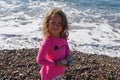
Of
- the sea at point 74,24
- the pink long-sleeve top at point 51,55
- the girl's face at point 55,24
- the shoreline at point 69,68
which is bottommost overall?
the sea at point 74,24

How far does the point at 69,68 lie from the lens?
6.96m

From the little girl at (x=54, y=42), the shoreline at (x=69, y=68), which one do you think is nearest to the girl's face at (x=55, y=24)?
the little girl at (x=54, y=42)

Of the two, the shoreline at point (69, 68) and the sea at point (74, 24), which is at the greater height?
the shoreline at point (69, 68)

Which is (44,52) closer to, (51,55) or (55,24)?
(51,55)

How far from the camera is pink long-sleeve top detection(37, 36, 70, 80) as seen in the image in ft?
13.0

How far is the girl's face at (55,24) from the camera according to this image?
3.96m

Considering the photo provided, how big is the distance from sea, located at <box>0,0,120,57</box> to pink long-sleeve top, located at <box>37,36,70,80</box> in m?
5.43

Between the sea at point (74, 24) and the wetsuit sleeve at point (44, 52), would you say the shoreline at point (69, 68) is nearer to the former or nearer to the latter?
the sea at point (74, 24)

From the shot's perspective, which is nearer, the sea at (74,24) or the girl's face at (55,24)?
the girl's face at (55,24)

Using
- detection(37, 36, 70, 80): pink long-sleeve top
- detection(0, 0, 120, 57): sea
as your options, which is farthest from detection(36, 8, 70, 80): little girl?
detection(0, 0, 120, 57): sea

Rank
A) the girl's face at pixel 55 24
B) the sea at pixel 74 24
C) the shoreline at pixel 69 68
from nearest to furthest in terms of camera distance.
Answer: the girl's face at pixel 55 24, the shoreline at pixel 69 68, the sea at pixel 74 24

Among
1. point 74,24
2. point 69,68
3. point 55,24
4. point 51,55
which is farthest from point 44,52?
point 74,24

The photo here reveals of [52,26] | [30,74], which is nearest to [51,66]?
[52,26]

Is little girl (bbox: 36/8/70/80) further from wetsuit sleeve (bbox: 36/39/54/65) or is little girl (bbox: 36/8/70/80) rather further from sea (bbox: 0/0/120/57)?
sea (bbox: 0/0/120/57)
